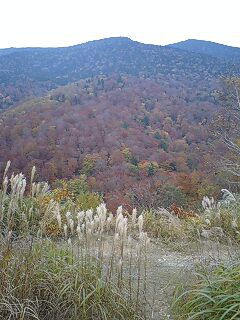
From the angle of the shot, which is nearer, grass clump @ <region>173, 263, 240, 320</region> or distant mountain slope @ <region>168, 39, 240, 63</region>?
grass clump @ <region>173, 263, 240, 320</region>

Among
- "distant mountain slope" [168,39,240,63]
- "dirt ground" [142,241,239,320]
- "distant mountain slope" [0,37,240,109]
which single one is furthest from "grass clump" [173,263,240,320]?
"distant mountain slope" [168,39,240,63]

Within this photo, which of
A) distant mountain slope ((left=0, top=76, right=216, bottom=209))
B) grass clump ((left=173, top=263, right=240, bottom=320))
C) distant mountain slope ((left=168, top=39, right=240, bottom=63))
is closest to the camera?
grass clump ((left=173, top=263, right=240, bottom=320))

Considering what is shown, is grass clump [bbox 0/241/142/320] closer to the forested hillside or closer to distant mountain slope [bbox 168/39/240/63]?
the forested hillside

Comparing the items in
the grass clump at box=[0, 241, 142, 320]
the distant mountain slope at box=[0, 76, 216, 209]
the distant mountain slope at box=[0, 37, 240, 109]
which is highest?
the grass clump at box=[0, 241, 142, 320]

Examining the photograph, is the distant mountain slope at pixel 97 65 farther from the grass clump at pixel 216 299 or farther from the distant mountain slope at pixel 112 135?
the grass clump at pixel 216 299

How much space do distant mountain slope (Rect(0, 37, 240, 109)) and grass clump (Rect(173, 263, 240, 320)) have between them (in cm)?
5600

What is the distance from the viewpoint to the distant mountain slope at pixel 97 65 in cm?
6419

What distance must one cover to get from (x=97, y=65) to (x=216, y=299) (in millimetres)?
82563

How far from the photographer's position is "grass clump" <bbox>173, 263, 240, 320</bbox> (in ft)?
7.97

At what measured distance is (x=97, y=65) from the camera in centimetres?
8269

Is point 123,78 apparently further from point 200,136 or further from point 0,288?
point 0,288

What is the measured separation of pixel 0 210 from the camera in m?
2.77

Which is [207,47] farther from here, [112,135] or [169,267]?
[169,267]

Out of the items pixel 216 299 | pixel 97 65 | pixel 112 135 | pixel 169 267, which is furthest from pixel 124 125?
pixel 216 299
